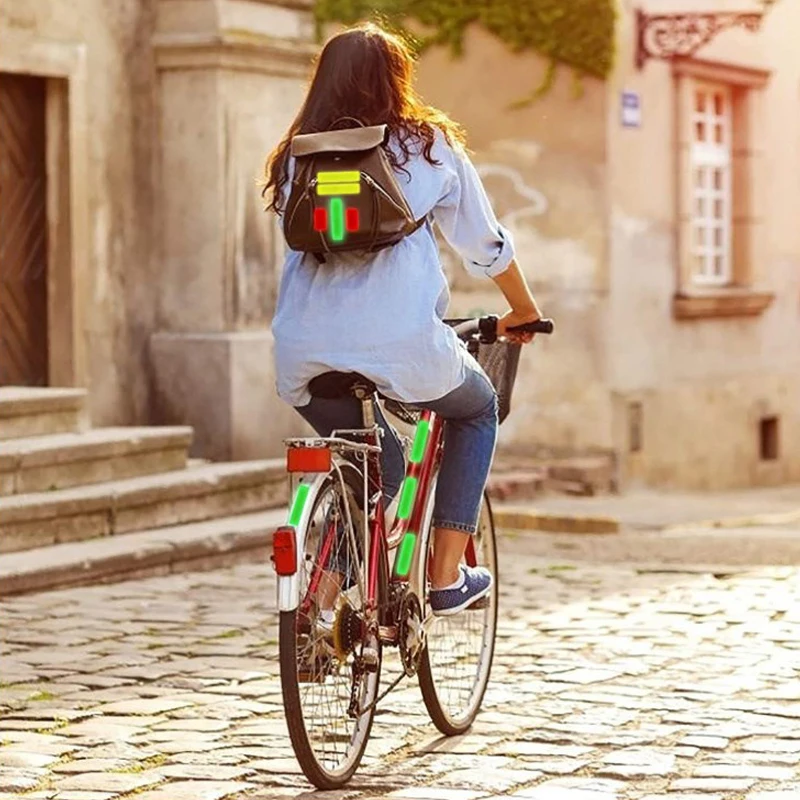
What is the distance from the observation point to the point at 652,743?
601 cm

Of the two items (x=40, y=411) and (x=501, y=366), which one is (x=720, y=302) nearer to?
(x=40, y=411)

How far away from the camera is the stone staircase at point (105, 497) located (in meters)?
9.66

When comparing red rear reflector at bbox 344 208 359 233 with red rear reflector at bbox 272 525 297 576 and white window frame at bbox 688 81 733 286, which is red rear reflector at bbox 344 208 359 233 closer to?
red rear reflector at bbox 272 525 297 576

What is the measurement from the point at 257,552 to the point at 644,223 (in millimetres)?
7626

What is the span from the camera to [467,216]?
5.77 metres

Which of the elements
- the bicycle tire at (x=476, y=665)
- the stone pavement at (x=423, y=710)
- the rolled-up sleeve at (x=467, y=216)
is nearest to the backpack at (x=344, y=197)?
the rolled-up sleeve at (x=467, y=216)

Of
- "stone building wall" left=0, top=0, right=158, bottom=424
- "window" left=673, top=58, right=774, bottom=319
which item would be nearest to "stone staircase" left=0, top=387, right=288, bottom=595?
"stone building wall" left=0, top=0, right=158, bottom=424

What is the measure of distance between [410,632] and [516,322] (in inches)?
32.6

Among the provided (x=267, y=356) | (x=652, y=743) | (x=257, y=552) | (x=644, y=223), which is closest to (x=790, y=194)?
(x=644, y=223)

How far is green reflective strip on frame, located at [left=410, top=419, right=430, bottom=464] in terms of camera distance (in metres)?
5.90

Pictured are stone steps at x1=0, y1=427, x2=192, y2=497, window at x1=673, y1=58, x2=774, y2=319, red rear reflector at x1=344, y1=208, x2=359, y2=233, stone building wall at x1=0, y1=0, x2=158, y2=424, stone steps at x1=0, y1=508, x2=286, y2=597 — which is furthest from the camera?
window at x1=673, y1=58, x2=774, y2=319

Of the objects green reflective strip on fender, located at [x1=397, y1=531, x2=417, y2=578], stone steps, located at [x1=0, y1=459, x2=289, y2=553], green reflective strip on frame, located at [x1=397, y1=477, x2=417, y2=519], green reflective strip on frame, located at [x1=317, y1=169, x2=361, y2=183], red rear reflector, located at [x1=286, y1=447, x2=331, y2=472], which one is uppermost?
green reflective strip on frame, located at [x1=317, y1=169, x2=361, y2=183]

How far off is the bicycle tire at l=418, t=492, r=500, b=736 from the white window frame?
12600 millimetres

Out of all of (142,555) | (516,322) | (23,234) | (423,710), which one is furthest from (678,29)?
(516,322)
